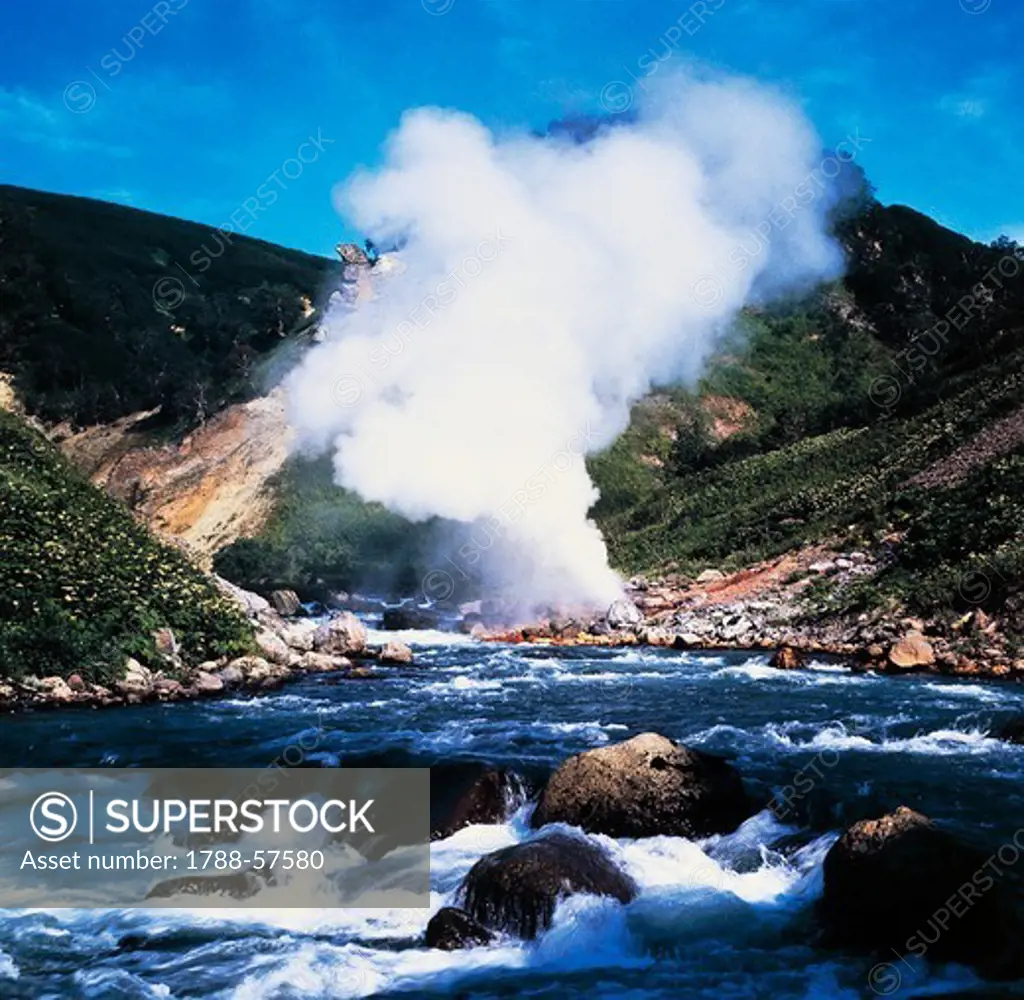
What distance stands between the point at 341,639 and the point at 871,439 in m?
39.3

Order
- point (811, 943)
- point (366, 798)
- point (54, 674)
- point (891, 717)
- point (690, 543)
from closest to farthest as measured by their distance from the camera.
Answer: point (811, 943)
point (366, 798)
point (891, 717)
point (54, 674)
point (690, 543)

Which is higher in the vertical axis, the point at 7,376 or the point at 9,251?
the point at 9,251

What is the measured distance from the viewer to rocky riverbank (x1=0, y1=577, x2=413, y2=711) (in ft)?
71.6

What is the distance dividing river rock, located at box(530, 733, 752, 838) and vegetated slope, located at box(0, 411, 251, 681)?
14.1 meters

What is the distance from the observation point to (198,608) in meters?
27.4

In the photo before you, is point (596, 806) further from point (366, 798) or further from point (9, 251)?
point (9, 251)

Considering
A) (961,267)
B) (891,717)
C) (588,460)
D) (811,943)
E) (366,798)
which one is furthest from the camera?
(961,267)

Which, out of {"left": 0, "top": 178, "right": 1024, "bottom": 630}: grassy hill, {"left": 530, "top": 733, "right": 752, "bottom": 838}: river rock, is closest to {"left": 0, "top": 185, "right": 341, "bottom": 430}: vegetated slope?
{"left": 0, "top": 178, "right": 1024, "bottom": 630}: grassy hill

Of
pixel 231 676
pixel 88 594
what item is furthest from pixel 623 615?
pixel 88 594

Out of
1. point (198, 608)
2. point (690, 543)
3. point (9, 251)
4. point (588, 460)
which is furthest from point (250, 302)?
point (198, 608)

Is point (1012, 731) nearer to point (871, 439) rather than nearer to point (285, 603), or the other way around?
point (285, 603)

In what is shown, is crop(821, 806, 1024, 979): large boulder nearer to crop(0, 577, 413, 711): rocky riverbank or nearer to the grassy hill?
crop(0, 577, 413, 711): rocky riverbank

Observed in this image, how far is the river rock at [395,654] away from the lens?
101 feet

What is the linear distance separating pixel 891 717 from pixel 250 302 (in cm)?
12739
